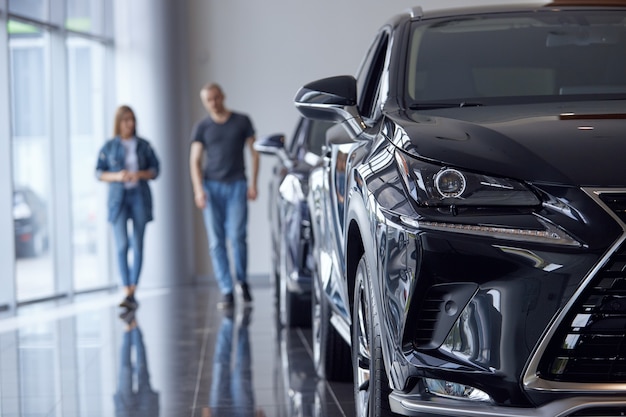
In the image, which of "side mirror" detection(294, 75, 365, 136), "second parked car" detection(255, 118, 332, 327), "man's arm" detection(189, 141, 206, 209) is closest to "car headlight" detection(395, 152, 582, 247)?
"side mirror" detection(294, 75, 365, 136)

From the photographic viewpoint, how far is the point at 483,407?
3014 mm

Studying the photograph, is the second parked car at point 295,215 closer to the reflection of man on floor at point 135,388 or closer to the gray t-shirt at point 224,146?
the reflection of man on floor at point 135,388

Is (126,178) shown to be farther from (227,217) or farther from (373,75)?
(373,75)

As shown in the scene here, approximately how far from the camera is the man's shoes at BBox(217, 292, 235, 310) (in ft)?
34.0

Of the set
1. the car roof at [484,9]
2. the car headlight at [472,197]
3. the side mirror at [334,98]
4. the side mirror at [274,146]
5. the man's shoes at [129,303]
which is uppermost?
the car roof at [484,9]

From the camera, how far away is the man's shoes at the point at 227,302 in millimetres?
10365

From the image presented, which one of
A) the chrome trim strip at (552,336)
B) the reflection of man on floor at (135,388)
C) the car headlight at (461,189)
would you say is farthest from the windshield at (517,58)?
the reflection of man on floor at (135,388)

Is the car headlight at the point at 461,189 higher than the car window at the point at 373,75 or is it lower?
lower

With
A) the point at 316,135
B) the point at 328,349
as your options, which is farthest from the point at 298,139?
the point at 328,349

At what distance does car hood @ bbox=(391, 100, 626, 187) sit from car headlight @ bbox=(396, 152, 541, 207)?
0.10 ft

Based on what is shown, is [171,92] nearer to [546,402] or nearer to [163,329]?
[163,329]

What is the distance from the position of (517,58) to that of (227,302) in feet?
21.0

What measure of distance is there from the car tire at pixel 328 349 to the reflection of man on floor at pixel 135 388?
0.90m

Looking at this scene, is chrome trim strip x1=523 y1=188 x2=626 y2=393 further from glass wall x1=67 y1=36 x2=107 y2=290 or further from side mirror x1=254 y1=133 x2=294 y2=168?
glass wall x1=67 y1=36 x2=107 y2=290
